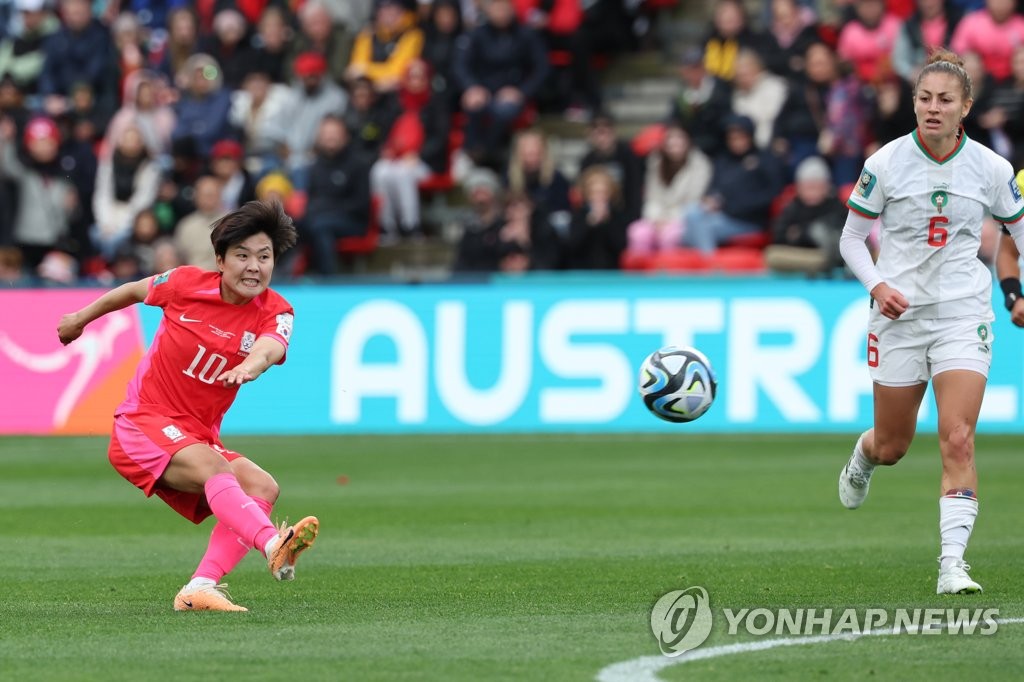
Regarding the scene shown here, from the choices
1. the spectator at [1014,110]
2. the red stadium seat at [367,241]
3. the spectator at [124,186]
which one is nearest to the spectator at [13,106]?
the spectator at [124,186]

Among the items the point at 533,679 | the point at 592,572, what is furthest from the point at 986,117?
the point at 533,679

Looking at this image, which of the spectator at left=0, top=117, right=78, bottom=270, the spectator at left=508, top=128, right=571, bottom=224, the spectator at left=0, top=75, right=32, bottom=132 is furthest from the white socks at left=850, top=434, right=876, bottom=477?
the spectator at left=0, top=75, right=32, bottom=132

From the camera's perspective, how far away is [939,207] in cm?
859

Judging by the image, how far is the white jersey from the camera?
338 inches

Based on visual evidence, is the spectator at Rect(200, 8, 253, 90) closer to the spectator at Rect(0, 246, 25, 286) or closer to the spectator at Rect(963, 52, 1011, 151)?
the spectator at Rect(0, 246, 25, 286)

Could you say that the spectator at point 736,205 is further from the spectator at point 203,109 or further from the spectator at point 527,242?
the spectator at point 203,109

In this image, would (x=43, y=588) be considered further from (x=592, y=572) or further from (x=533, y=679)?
(x=533, y=679)

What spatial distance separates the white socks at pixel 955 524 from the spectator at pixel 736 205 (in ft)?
40.1

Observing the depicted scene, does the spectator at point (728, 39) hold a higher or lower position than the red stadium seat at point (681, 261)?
higher

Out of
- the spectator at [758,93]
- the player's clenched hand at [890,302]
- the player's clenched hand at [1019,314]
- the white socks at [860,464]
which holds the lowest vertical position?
the white socks at [860,464]

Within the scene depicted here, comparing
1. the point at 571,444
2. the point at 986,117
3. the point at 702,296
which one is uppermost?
the point at 986,117

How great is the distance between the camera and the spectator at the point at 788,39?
21500 millimetres

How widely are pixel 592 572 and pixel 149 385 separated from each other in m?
2.45

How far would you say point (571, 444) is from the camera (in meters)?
18.0
